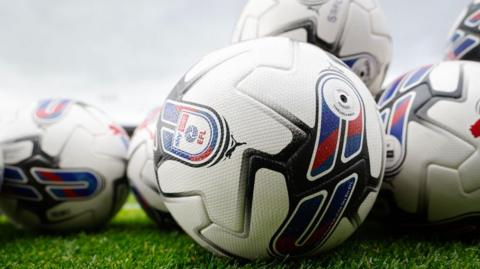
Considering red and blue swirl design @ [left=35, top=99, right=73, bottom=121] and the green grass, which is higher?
red and blue swirl design @ [left=35, top=99, right=73, bottom=121]

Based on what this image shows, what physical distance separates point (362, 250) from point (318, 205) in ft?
1.85

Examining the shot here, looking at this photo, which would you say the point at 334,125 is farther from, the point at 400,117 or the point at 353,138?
the point at 400,117

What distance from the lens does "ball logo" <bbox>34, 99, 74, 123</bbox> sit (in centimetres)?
262

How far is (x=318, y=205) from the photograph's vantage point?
1.48 metres

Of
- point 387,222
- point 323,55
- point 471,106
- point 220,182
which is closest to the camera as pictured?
point 220,182

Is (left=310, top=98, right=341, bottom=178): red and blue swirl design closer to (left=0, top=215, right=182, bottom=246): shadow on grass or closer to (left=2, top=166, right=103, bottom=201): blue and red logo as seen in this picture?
(left=0, top=215, right=182, bottom=246): shadow on grass

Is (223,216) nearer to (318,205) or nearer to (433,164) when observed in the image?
(318,205)

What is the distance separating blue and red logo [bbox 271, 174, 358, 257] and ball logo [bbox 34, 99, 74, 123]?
178 cm

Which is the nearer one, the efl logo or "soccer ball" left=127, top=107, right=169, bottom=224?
the efl logo

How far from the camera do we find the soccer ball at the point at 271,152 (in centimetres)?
142

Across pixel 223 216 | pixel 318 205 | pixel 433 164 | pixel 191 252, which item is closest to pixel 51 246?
pixel 191 252

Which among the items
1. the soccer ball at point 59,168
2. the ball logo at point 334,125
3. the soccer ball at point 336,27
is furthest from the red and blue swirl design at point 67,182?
the ball logo at point 334,125

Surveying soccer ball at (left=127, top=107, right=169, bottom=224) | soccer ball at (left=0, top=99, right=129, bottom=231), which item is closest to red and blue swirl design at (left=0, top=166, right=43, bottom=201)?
soccer ball at (left=0, top=99, right=129, bottom=231)

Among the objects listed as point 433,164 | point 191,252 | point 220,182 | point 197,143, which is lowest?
point 191,252
